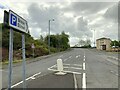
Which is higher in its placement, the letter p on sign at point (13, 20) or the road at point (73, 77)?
the letter p on sign at point (13, 20)

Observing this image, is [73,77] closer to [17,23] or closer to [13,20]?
[17,23]

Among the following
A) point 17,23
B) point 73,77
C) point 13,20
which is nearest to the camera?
point 13,20

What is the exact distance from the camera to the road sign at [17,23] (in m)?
5.14

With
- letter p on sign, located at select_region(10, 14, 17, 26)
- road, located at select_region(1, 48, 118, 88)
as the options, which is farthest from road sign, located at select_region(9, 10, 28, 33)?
road, located at select_region(1, 48, 118, 88)

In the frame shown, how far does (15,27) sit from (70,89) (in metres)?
4.40

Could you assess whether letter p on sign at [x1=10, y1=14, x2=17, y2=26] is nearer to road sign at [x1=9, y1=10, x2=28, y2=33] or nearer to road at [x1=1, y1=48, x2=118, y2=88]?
road sign at [x1=9, y1=10, x2=28, y2=33]

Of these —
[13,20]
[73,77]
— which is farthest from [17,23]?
[73,77]

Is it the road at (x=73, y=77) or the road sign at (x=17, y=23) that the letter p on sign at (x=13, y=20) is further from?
the road at (x=73, y=77)

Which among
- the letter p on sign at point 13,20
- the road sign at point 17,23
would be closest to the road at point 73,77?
the road sign at point 17,23

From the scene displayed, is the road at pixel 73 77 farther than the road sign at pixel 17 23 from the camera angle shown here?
Yes

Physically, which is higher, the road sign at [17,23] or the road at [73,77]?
the road sign at [17,23]

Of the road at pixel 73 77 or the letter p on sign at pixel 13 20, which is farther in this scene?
the road at pixel 73 77

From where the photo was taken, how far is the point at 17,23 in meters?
5.61

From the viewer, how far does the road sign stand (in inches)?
202
